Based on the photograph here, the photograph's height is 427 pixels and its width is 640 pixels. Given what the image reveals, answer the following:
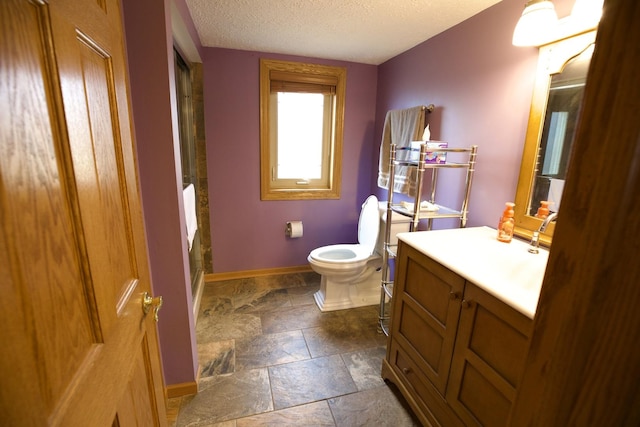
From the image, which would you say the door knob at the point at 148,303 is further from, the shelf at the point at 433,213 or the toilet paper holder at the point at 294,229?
the toilet paper holder at the point at 294,229

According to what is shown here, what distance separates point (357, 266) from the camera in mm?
2326

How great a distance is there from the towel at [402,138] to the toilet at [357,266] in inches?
9.3

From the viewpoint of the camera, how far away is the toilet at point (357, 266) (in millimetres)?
2314

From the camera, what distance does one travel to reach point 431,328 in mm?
1343

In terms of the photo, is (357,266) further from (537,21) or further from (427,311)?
(537,21)

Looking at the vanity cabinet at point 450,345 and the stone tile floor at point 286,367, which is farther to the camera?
the stone tile floor at point 286,367

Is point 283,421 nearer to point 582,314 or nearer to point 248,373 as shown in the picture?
point 248,373

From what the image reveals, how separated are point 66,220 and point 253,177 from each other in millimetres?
2349

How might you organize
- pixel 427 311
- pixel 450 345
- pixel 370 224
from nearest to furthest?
pixel 450 345 < pixel 427 311 < pixel 370 224

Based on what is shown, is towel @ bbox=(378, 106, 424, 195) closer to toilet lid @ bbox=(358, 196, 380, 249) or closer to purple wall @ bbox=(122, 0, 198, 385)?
toilet lid @ bbox=(358, 196, 380, 249)

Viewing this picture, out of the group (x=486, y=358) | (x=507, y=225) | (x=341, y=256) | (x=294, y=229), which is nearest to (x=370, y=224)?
(x=341, y=256)

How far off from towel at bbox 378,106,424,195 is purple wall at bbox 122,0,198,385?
1587mm

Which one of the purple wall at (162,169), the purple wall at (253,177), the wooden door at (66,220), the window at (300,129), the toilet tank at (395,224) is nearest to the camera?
the wooden door at (66,220)

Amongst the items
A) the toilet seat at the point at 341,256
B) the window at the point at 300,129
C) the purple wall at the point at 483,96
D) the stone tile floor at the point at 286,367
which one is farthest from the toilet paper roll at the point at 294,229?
the purple wall at the point at 483,96
